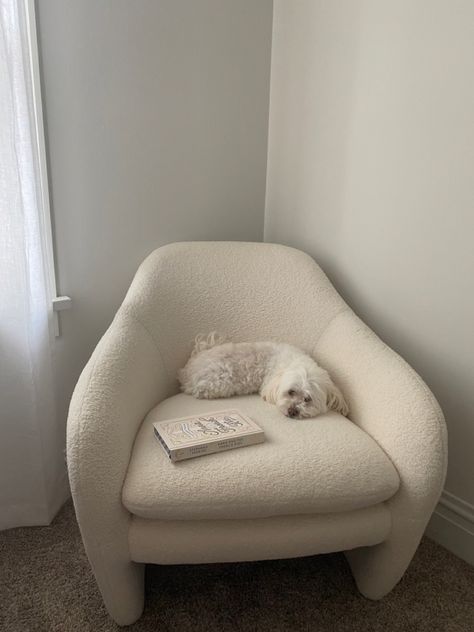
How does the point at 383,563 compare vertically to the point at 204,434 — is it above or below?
below

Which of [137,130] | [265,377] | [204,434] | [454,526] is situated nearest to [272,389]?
[265,377]

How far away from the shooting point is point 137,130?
62.4 inches

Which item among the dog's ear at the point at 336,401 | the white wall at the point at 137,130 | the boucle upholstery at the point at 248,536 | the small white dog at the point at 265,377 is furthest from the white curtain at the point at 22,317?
the dog's ear at the point at 336,401

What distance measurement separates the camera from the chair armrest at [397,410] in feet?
3.39

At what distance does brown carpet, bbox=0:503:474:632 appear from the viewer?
117 cm

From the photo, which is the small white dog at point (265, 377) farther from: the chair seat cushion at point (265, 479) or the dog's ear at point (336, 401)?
the chair seat cushion at point (265, 479)

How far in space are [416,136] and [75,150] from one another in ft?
3.48

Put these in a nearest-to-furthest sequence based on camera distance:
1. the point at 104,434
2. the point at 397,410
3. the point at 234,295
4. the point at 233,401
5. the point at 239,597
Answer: the point at 104,434 → the point at 397,410 → the point at 239,597 → the point at 233,401 → the point at 234,295

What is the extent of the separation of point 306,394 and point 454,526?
68 centimetres

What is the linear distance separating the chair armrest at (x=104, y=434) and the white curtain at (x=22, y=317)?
11.8 inches

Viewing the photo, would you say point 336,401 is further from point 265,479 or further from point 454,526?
point 454,526

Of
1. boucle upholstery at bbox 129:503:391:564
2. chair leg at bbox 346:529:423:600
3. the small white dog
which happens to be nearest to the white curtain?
the small white dog

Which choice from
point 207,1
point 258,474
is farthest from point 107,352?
point 207,1

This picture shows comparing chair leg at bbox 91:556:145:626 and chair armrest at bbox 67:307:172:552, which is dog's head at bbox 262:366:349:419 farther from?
chair leg at bbox 91:556:145:626
